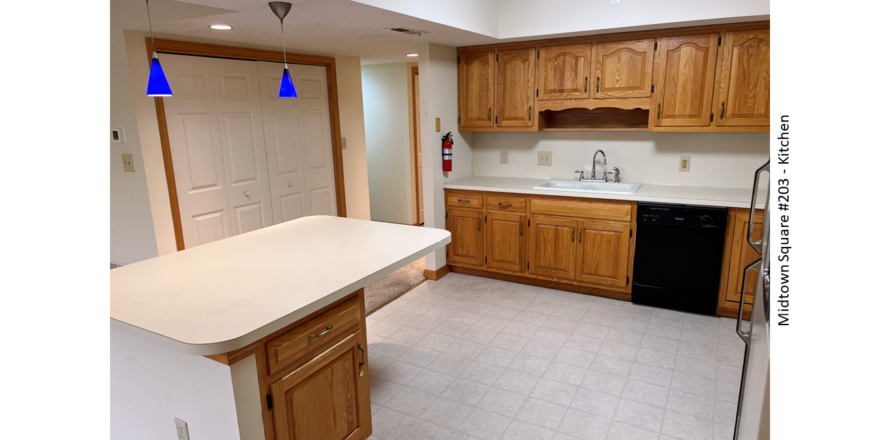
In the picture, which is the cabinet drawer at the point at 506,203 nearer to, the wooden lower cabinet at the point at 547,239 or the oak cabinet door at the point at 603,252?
the wooden lower cabinet at the point at 547,239

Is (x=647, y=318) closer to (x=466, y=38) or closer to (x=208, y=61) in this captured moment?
(x=466, y=38)

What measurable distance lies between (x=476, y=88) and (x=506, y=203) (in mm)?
1008

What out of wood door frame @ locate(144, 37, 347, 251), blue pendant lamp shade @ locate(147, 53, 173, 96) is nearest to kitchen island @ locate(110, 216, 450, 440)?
blue pendant lamp shade @ locate(147, 53, 173, 96)

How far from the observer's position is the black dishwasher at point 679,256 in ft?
10.4

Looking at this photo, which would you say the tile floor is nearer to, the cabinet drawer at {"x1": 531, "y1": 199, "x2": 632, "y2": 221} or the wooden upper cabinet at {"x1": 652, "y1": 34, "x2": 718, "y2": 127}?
the cabinet drawer at {"x1": 531, "y1": 199, "x2": 632, "y2": 221}

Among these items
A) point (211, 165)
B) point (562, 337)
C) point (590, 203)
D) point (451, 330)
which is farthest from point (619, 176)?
point (211, 165)

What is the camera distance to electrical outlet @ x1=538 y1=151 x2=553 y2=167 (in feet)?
13.8

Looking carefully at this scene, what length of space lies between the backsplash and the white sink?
9cm

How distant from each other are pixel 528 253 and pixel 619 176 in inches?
38.1

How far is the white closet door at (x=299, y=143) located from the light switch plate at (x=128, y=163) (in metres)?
1.03

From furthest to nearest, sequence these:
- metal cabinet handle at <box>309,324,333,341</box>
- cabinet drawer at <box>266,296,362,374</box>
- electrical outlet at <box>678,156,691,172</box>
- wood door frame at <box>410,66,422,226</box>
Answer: wood door frame at <box>410,66,422,226</box>, electrical outlet at <box>678,156,691,172</box>, metal cabinet handle at <box>309,324,333,341</box>, cabinet drawer at <box>266,296,362,374</box>

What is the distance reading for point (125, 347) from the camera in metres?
1.65

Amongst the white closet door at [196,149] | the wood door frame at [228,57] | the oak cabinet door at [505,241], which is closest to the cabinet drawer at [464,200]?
the oak cabinet door at [505,241]

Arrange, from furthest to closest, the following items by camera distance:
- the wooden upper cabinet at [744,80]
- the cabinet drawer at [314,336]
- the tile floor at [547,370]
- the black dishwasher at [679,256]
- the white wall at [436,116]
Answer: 1. the white wall at [436,116]
2. the black dishwasher at [679,256]
3. the wooden upper cabinet at [744,80]
4. the tile floor at [547,370]
5. the cabinet drawer at [314,336]
